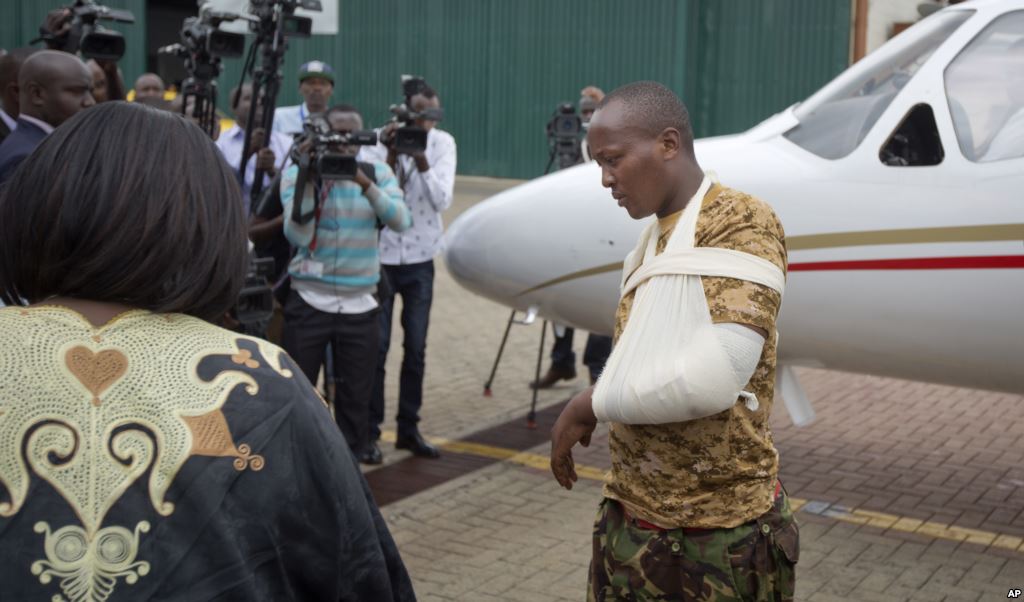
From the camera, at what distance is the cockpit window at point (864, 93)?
5.09 metres

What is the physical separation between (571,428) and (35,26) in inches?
846

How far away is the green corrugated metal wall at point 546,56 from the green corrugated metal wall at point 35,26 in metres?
0.04

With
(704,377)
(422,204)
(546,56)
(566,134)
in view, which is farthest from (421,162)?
(546,56)

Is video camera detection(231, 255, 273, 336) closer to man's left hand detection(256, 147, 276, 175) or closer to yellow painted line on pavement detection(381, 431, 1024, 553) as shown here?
man's left hand detection(256, 147, 276, 175)

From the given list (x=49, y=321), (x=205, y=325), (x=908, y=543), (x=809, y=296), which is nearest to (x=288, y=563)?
(x=205, y=325)

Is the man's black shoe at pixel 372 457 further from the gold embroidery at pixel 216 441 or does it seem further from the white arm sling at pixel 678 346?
the gold embroidery at pixel 216 441

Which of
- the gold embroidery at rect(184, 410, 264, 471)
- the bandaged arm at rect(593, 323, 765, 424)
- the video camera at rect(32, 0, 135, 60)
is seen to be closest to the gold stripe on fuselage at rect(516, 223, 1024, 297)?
the bandaged arm at rect(593, 323, 765, 424)

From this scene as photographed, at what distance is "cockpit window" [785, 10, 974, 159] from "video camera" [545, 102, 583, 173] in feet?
10.9

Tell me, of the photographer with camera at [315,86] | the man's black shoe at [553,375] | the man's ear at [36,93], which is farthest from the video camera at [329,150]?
the man's black shoe at [553,375]

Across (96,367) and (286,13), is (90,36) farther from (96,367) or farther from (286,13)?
(96,367)

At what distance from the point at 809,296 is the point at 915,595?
4.28 ft

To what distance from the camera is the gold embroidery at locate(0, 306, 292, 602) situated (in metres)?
1.53

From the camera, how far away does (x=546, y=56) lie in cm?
1869

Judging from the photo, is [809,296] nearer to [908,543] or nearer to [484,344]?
[908,543]
